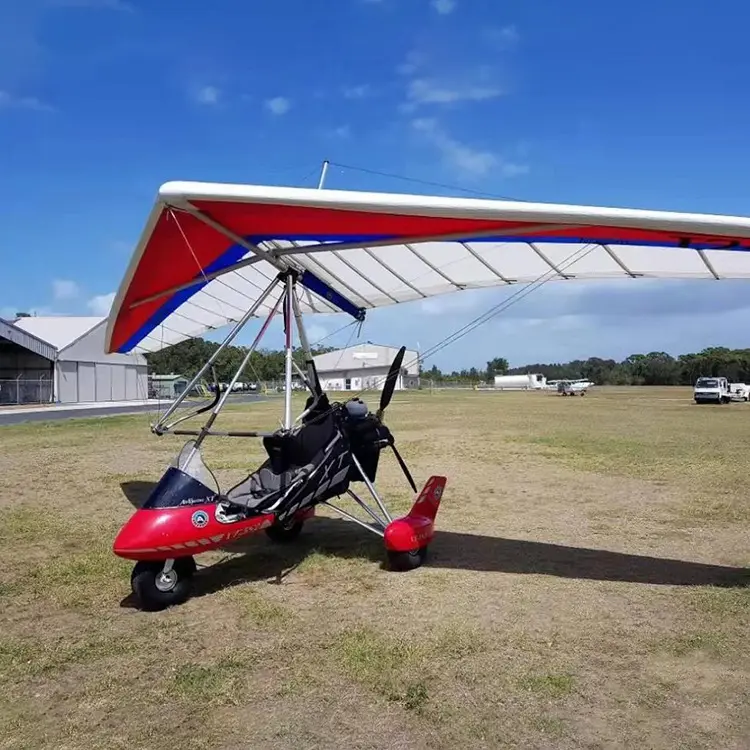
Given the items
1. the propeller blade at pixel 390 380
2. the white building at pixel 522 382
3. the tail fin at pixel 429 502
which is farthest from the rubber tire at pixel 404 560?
the white building at pixel 522 382

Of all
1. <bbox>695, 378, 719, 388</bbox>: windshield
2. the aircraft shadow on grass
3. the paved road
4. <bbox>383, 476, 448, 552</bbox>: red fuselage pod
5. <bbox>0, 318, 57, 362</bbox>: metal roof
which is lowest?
the aircraft shadow on grass

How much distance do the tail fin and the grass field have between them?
1.37 ft

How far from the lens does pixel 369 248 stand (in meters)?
5.90

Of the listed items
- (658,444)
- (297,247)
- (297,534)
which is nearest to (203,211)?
(297,247)

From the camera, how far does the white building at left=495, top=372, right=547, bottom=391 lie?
330 ft

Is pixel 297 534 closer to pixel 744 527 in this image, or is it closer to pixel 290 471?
pixel 290 471

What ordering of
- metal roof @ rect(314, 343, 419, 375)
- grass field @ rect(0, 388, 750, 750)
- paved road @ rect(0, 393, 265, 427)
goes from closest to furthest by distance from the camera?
grass field @ rect(0, 388, 750, 750), metal roof @ rect(314, 343, 419, 375), paved road @ rect(0, 393, 265, 427)

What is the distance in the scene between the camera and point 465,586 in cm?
518

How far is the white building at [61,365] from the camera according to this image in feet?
144

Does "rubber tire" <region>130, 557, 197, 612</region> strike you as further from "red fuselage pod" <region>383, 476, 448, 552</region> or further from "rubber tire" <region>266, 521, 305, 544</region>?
"rubber tire" <region>266, 521, 305, 544</region>

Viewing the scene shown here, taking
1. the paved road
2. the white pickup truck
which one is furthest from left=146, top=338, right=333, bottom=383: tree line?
the white pickup truck

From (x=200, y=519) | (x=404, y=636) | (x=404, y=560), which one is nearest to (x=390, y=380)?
(x=404, y=560)

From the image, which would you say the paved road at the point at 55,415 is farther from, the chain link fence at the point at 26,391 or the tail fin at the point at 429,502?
the tail fin at the point at 429,502

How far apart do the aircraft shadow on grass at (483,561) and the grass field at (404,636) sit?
0.03m
